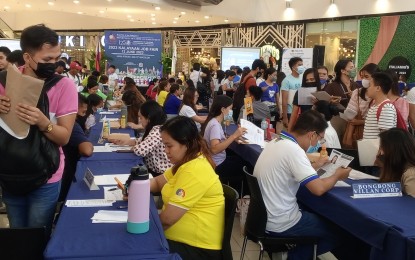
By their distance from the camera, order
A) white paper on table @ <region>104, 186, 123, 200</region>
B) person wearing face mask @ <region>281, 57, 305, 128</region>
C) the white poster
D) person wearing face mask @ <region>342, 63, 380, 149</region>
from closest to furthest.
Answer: white paper on table @ <region>104, 186, 123, 200</region> < person wearing face mask @ <region>342, 63, 380, 149</region> < person wearing face mask @ <region>281, 57, 305, 128</region> < the white poster

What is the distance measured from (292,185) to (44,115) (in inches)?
58.4

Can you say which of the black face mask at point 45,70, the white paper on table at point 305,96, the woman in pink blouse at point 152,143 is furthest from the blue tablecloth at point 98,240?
the white paper on table at point 305,96

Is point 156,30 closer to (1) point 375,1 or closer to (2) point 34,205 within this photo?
(1) point 375,1

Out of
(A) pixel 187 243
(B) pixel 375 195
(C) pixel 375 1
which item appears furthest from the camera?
(C) pixel 375 1

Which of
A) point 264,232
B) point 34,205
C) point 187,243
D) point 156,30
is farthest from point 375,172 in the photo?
point 156,30

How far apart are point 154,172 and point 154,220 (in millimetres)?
1762

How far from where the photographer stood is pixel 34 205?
6.63 feet

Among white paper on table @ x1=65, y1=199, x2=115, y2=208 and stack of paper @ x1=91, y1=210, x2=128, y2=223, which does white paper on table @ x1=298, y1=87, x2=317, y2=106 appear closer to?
white paper on table @ x1=65, y1=199, x2=115, y2=208

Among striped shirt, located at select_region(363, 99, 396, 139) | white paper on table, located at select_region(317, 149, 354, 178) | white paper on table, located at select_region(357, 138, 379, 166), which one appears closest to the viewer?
white paper on table, located at select_region(317, 149, 354, 178)

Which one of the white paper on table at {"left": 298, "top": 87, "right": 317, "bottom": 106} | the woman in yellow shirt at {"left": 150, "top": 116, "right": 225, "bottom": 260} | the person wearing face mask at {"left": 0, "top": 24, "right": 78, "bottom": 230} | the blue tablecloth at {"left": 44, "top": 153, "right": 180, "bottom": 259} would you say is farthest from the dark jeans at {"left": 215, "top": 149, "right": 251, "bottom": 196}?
the person wearing face mask at {"left": 0, "top": 24, "right": 78, "bottom": 230}

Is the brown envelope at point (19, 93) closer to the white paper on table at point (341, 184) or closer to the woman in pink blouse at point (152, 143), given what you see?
the woman in pink blouse at point (152, 143)

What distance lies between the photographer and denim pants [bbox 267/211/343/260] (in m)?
2.73

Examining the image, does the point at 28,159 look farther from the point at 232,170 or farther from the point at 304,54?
the point at 304,54

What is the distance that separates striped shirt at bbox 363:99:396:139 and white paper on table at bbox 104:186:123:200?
226 centimetres
